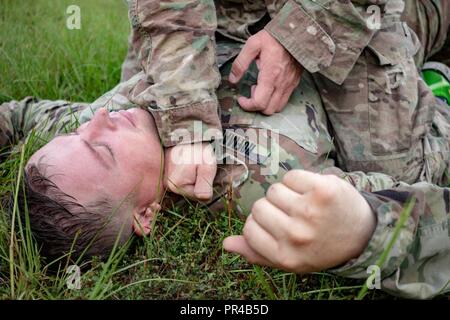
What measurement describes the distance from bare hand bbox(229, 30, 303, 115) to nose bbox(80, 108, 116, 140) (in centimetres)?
48

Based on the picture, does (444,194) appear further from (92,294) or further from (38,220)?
(38,220)

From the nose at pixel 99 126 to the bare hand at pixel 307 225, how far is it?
29.3 inches

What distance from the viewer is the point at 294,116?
2.16 meters

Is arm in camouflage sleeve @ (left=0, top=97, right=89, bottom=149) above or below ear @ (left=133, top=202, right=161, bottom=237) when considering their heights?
below

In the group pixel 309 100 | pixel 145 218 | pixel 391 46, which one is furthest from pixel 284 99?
pixel 145 218

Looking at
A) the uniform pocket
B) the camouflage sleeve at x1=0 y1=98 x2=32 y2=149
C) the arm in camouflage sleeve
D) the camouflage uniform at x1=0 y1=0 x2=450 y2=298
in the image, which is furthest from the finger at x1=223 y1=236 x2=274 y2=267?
the camouflage sleeve at x1=0 y1=98 x2=32 y2=149

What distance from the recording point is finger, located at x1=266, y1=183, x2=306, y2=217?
133 centimetres

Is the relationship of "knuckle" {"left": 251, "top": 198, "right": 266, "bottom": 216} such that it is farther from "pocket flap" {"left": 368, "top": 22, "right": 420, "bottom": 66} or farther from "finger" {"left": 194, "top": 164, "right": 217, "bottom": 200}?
"pocket flap" {"left": 368, "top": 22, "right": 420, "bottom": 66}

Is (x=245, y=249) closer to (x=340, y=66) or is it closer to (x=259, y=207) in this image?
(x=259, y=207)

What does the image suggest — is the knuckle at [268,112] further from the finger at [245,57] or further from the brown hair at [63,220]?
the brown hair at [63,220]

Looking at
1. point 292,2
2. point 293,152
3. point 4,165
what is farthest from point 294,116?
point 4,165

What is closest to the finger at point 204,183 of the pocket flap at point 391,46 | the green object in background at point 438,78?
the pocket flap at point 391,46

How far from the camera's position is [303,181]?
1337 mm

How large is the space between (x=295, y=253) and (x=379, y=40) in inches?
49.6
